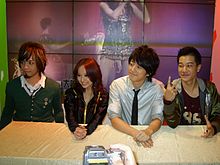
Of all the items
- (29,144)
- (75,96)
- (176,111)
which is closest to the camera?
(29,144)

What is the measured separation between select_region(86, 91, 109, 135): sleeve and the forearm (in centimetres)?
11

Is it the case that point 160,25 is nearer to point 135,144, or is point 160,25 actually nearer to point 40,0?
point 40,0

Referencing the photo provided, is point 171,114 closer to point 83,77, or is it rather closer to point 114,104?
point 114,104

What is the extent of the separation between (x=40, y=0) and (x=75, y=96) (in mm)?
1609

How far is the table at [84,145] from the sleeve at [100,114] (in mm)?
32

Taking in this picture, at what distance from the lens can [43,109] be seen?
1.88 metres

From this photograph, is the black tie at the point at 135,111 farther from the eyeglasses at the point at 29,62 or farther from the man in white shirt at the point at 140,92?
the eyeglasses at the point at 29,62

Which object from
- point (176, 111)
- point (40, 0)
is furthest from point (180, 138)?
point (40, 0)

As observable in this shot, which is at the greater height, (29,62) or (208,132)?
(29,62)

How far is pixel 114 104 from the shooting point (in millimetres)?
1654

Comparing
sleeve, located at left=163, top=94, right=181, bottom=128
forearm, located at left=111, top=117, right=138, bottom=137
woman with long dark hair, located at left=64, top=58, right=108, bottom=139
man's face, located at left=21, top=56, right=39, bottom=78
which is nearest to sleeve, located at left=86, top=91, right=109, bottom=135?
woman with long dark hair, located at left=64, top=58, right=108, bottom=139

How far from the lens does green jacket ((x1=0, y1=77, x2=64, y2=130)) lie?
1868mm

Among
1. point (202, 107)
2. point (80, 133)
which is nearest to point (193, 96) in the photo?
point (202, 107)

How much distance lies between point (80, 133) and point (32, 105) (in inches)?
23.4
